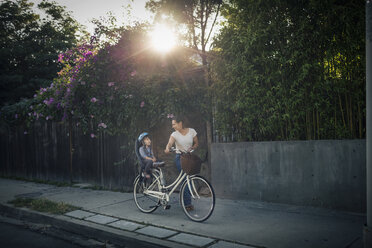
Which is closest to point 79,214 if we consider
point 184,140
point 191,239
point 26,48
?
point 184,140

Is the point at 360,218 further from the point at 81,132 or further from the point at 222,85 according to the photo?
the point at 81,132

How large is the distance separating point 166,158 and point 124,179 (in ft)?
4.44

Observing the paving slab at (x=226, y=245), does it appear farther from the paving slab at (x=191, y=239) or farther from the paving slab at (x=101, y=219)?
the paving slab at (x=101, y=219)

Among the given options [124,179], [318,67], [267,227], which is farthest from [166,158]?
[318,67]

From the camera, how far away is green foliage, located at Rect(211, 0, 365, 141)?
5.15m

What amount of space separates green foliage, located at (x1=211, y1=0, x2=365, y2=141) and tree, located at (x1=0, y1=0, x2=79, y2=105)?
13.9 metres

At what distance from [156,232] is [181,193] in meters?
0.87

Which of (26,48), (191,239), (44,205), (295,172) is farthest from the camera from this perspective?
(26,48)

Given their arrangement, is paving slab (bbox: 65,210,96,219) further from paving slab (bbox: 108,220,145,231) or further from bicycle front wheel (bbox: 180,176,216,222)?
bicycle front wheel (bbox: 180,176,216,222)

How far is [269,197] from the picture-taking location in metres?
5.91

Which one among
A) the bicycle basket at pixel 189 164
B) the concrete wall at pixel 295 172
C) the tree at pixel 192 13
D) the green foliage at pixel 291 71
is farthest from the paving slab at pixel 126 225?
the tree at pixel 192 13

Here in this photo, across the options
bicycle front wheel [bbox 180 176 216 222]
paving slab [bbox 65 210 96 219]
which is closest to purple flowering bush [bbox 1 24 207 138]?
bicycle front wheel [bbox 180 176 216 222]

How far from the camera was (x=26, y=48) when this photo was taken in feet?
61.6

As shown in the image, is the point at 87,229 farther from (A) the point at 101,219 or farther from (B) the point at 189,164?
(B) the point at 189,164
